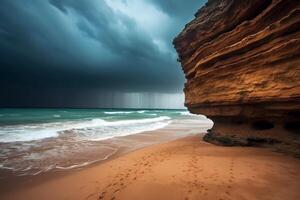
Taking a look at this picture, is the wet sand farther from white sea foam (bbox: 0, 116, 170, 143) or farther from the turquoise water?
the turquoise water

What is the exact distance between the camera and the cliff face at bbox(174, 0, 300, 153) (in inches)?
234

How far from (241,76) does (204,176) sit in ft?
14.1

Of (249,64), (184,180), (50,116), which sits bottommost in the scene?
(184,180)

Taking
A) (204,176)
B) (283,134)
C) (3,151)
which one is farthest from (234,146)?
(3,151)

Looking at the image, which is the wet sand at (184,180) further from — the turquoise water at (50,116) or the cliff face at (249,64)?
the turquoise water at (50,116)

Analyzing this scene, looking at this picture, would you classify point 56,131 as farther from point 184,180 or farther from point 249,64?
point 249,64

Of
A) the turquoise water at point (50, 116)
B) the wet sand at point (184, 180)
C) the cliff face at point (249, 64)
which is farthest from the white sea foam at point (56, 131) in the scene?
the cliff face at point (249, 64)

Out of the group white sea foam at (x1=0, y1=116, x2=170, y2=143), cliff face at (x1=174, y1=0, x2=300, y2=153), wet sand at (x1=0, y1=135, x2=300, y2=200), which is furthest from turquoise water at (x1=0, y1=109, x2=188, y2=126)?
cliff face at (x1=174, y1=0, x2=300, y2=153)

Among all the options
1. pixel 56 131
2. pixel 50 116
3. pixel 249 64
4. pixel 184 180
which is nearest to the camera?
pixel 184 180

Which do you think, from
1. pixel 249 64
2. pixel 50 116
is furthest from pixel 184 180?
pixel 50 116

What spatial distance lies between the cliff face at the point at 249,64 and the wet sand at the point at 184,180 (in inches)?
67.1

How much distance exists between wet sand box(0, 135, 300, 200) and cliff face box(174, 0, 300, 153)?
170cm

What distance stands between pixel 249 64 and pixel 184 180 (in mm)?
4959

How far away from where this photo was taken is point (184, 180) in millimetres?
4980
